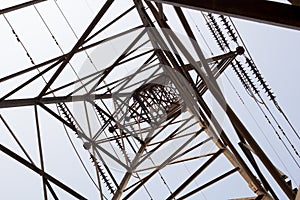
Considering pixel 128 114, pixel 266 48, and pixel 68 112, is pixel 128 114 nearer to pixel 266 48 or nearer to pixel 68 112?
pixel 68 112

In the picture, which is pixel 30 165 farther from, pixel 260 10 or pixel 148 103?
pixel 148 103

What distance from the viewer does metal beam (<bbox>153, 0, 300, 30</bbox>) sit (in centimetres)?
299

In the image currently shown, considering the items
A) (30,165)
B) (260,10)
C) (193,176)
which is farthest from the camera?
(193,176)

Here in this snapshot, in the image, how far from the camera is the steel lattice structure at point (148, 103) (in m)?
7.33

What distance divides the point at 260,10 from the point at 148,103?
9.88 metres

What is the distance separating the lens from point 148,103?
12883 millimetres

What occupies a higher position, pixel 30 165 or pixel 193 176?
pixel 30 165

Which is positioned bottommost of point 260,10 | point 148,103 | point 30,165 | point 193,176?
point 193,176

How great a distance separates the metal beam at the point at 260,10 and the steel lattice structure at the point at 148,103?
3326 mm

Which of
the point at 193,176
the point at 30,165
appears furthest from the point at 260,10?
the point at 193,176

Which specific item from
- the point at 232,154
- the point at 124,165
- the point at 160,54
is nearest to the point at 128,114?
the point at 160,54

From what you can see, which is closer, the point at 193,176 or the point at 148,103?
the point at 193,176

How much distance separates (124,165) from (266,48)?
79.5 ft

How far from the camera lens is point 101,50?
12039 millimetres
